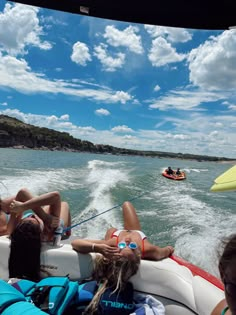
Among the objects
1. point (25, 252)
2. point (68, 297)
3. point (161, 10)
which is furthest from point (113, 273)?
point (161, 10)

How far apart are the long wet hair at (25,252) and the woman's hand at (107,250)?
1.67 feet

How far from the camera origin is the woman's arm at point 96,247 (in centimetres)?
210

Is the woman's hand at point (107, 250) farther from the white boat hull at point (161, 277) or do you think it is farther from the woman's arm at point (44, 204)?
the woman's arm at point (44, 204)

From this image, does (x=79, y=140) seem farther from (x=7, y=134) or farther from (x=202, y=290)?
(x=202, y=290)

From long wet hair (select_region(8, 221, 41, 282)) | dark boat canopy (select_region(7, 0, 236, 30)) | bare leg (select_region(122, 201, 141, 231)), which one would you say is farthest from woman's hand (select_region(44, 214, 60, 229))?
A: dark boat canopy (select_region(7, 0, 236, 30))

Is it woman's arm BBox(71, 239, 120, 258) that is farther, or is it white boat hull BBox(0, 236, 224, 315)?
woman's arm BBox(71, 239, 120, 258)

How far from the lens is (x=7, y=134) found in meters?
60.8

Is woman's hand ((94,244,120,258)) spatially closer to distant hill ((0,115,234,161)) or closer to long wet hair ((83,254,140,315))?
long wet hair ((83,254,140,315))

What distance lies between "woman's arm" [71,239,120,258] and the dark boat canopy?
1578 mm

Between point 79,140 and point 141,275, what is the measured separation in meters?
63.8

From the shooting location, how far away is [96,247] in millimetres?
2246

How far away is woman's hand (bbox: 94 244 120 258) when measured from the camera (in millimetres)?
2084

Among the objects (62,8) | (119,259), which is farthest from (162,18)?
(119,259)

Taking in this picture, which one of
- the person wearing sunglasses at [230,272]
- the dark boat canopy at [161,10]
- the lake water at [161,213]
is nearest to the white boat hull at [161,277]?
the person wearing sunglasses at [230,272]
